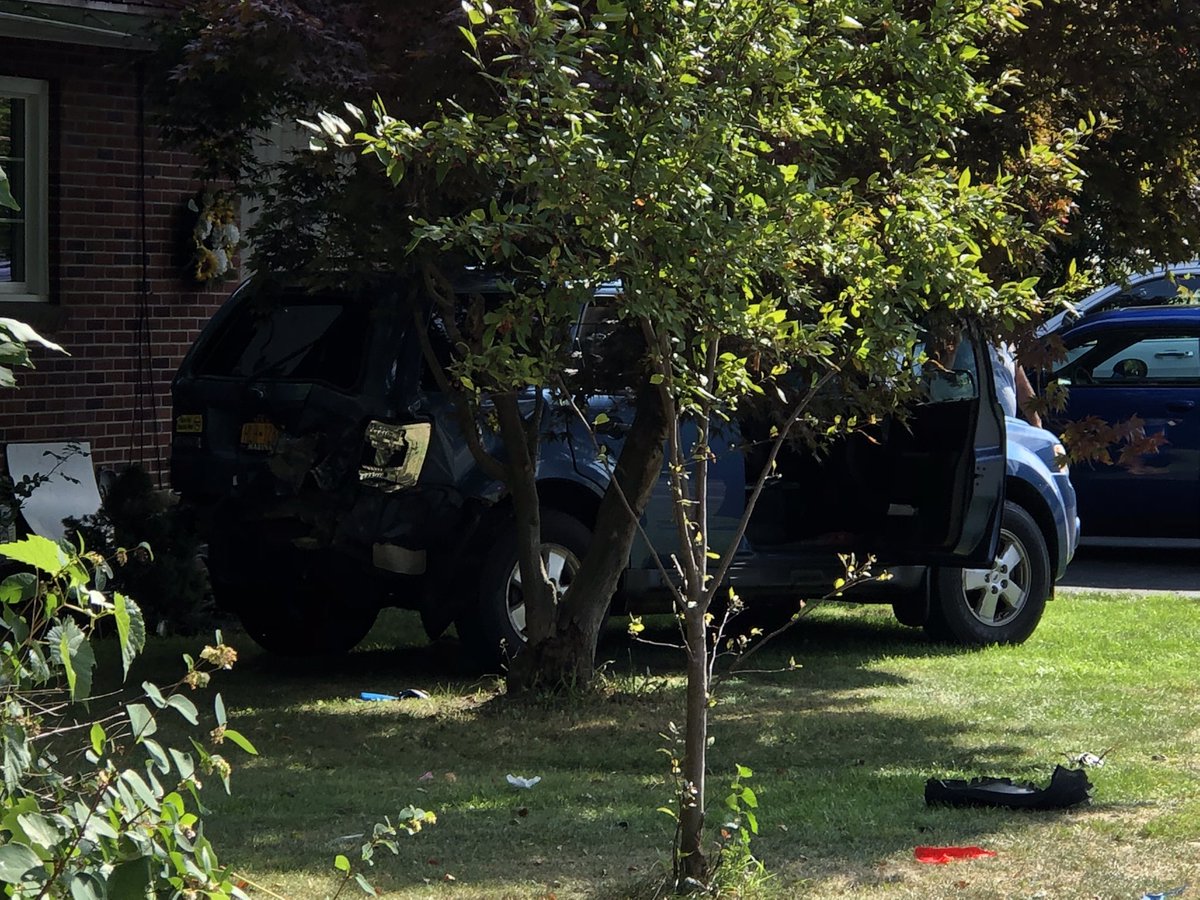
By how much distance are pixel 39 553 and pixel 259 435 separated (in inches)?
229

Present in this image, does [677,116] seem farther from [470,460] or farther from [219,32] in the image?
[470,460]

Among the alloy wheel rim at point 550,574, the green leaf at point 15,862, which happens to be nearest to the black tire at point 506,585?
the alloy wheel rim at point 550,574

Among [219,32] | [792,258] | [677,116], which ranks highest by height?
[219,32]

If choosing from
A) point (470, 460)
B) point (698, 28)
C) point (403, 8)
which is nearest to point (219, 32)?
point (403, 8)

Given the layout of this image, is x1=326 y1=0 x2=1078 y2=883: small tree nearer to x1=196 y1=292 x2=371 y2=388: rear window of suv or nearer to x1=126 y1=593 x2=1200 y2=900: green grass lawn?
x1=126 y1=593 x2=1200 y2=900: green grass lawn

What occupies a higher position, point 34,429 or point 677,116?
point 677,116

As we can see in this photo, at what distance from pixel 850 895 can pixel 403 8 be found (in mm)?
3927

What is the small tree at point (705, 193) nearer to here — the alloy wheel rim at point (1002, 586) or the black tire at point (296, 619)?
the black tire at point (296, 619)

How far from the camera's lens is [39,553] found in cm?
341

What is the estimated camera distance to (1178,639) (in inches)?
429

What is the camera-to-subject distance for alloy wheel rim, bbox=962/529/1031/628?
10633mm

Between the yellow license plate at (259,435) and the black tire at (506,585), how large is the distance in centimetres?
122

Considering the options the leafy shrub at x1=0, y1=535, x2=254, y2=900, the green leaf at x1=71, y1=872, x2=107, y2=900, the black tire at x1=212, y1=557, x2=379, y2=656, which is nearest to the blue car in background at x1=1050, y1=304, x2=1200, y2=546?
the black tire at x1=212, y1=557, x2=379, y2=656

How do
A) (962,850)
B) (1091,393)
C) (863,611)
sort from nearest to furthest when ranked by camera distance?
1. (962,850)
2. (863,611)
3. (1091,393)
